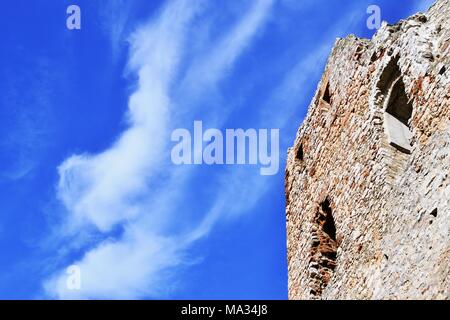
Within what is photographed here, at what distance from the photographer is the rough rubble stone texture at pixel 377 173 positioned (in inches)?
331

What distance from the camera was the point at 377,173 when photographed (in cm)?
988

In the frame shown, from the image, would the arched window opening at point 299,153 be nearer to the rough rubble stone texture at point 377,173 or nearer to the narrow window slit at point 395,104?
the rough rubble stone texture at point 377,173

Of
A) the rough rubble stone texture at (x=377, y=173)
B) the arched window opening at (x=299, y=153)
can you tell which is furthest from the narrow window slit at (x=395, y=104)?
the arched window opening at (x=299, y=153)

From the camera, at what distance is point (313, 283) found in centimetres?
1140

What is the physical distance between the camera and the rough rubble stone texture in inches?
331

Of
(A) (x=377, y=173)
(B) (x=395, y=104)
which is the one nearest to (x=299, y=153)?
(B) (x=395, y=104)

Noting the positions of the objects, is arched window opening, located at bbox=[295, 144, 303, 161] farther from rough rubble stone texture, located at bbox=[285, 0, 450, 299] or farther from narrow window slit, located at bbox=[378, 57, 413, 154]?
narrow window slit, located at bbox=[378, 57, 413, 154]

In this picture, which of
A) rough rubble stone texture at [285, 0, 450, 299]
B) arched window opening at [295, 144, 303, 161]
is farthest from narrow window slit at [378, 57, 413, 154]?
arched window opening at [295, 144, 303, 161]

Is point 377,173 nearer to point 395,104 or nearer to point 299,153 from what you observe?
point 395,104

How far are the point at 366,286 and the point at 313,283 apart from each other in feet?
6.62

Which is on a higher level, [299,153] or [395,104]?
[299,153]

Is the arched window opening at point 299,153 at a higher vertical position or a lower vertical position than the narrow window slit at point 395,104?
higher

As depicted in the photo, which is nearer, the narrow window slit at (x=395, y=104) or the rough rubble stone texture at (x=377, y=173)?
the rough rubble stone texture at (x=377, y=173)
